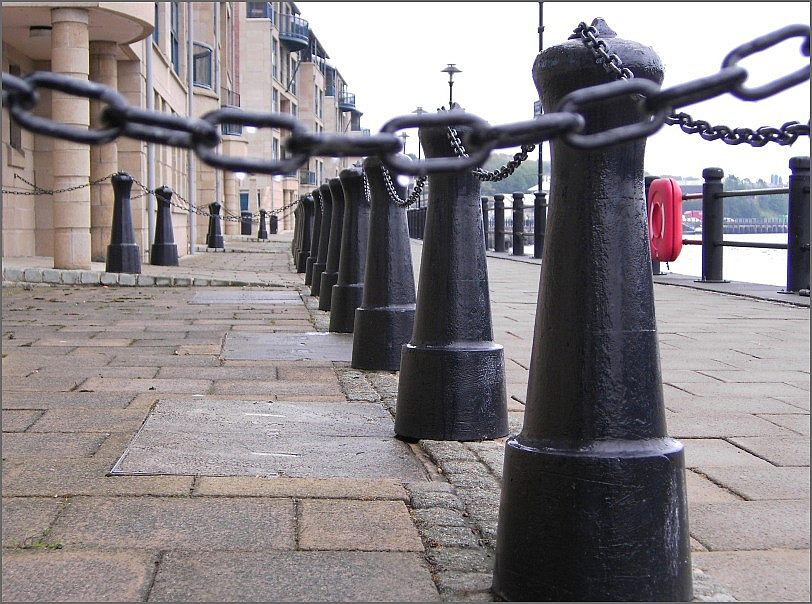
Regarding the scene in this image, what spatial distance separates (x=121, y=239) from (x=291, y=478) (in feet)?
35.7

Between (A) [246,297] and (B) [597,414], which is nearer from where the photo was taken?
→ (B) [597,414]

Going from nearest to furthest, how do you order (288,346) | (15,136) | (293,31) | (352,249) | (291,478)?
1. (291,478)
2. (288,346)
3. (352,249)
4. (15,136)
5. (293,31)

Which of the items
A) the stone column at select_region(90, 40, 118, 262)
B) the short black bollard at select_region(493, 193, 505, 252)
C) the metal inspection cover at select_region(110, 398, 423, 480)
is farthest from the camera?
the short black bollard at select_region(493, 193, 505, 252)

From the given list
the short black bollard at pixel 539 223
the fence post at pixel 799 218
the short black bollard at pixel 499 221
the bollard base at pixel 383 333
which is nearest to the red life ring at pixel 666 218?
the fence post at pixel 799 218

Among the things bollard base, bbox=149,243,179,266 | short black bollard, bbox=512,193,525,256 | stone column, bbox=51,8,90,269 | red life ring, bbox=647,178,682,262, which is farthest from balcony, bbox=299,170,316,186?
red life ring, bbox=647,178,682,262

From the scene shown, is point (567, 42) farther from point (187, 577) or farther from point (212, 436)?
point (212, 436)

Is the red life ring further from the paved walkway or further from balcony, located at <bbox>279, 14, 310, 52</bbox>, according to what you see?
balcony, located at <bbox>279, 14, 310, 52</bbox>

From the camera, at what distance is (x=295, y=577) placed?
7.40ft

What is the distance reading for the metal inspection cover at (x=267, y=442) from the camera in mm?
3205

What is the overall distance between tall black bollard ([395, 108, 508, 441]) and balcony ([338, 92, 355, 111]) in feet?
328

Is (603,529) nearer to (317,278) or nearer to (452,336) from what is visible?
(452,336)

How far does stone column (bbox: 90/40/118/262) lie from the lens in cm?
1568

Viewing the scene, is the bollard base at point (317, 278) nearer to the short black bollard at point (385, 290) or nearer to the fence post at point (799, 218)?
the fence post at point (799, 218)

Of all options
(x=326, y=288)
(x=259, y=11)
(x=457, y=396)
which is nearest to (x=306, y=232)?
(x=326, y=288)
